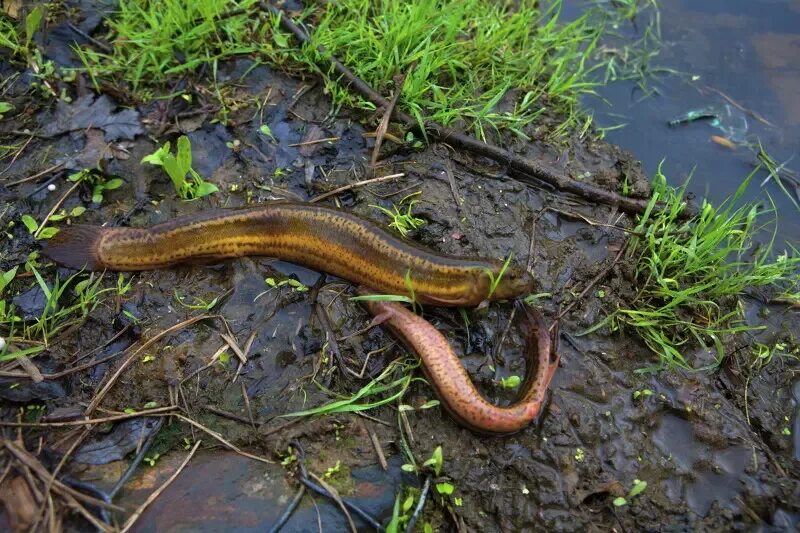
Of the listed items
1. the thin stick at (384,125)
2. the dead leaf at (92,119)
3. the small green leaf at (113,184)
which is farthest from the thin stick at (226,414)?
the dead leaf at (92,119)

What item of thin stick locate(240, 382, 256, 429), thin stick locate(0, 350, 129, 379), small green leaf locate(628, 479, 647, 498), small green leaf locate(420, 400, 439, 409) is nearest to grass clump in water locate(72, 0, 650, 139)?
small green leaf locate(420, 400, 439, 409)

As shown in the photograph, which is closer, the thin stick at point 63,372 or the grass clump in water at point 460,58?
the thin stick at point 63,372

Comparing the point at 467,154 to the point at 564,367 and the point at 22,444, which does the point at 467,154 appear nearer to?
the point at 564,367

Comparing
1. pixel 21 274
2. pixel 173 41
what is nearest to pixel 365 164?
pixel 173 41

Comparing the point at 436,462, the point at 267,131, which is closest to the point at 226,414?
the point at 436,462

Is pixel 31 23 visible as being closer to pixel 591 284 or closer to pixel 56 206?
pixel 56 206

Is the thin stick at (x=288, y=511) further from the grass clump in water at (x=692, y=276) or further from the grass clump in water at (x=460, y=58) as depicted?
the grass clump in water at (x=460, y=58)
